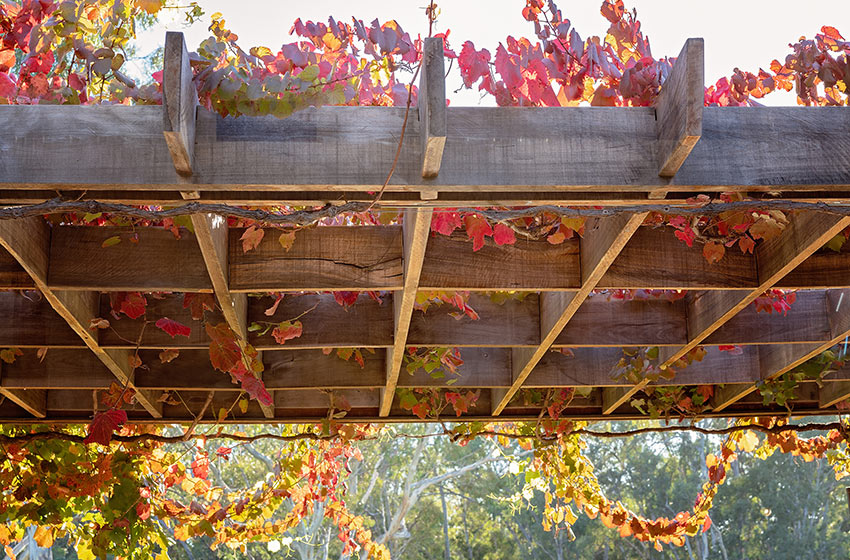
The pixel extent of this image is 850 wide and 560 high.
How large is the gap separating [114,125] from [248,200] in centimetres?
27

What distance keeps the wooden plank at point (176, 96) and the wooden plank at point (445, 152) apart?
9cm

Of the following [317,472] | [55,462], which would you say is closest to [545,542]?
[317,472]

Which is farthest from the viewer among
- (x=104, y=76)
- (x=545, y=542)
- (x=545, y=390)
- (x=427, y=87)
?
(x=545, y=542)

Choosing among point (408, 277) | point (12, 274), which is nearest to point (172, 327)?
point (12, 274)

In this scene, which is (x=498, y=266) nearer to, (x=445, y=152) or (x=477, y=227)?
(x=477, y=227)

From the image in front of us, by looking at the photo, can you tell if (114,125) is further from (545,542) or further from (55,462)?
(545,542)

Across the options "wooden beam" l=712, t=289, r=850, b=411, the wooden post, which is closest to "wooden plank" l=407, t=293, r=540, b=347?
"wooden beam" l=712, t=289, r=850, b=411

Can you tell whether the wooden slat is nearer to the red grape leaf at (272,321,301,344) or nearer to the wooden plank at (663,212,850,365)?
the wooden plank at (663,212,850,365)

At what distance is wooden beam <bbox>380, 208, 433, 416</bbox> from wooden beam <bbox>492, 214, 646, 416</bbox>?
0.41 metres

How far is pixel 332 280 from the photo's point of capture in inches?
83.5

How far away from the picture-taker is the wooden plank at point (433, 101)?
1346 mm

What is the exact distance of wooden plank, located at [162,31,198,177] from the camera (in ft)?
4.35

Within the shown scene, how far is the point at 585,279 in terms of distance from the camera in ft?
6.98

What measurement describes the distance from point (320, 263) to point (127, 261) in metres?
0.50
